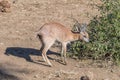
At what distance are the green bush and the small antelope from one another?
0.53ft

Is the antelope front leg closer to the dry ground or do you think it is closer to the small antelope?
the small antelope

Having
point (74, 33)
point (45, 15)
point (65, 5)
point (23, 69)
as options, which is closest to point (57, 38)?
point (74, 33)

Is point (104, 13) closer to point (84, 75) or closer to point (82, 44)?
point (82, 44)

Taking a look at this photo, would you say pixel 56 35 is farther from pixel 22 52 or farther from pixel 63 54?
pixel 22 52

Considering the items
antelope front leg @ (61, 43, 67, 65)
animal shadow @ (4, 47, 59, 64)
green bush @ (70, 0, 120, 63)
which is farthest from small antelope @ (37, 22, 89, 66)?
animal shadow @ (4, 47, 59, 64)

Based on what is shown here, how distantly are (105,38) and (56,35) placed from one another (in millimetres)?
1063

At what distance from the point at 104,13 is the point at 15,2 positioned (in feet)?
20.4

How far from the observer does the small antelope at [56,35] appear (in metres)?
10.3

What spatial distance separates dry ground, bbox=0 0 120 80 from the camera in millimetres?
9666

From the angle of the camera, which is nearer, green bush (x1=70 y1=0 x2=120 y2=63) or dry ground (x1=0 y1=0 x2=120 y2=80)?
dry ground (x1=0 y1=0 x2=120 y2=80)

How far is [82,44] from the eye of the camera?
10.6 meters

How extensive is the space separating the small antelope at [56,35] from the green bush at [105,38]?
0.16 m

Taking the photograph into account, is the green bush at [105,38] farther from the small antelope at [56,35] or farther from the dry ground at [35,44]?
the dry ground at [35,44]

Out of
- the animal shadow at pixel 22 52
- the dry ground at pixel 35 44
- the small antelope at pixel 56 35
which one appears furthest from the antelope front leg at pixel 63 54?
the animal shadow at pixel 22 52
